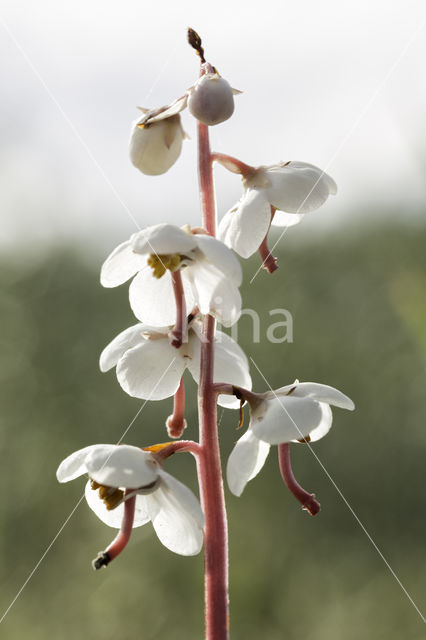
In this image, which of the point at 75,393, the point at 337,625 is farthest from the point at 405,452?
the point at 75,393

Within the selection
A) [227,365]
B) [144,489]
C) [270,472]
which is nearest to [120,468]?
[144,489]

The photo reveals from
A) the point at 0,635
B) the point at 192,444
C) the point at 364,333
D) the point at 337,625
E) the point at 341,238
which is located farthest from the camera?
the point at 341,238

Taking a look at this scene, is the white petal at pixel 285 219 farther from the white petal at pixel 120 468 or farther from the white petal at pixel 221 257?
the white petal at pixel 120 468

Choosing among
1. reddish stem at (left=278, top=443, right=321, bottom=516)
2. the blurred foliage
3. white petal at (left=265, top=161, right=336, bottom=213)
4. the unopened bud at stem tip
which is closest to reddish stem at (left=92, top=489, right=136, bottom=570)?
the unopened bud at stem tip

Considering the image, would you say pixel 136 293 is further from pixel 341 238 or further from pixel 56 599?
pixel 341 238

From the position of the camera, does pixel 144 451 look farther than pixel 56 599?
No

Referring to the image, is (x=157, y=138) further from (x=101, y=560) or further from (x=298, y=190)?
(x=101, y=560)

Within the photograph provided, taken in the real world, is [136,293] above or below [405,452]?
above
